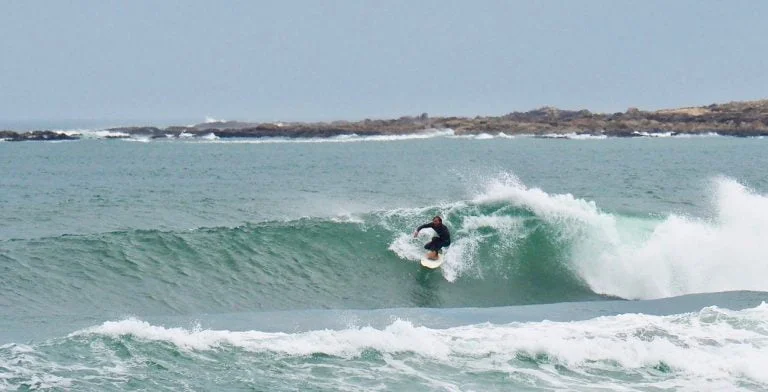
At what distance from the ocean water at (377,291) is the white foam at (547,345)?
0.04m

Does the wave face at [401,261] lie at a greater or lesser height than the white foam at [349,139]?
greater

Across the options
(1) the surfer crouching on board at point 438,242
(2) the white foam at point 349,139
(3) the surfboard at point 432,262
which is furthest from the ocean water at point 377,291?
(2) the white foam at point 349,139

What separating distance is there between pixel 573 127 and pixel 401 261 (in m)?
92.0

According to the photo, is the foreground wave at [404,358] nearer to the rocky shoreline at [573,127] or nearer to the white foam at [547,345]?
the white foam at [547,345]

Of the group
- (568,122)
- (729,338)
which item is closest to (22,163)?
(729,338)

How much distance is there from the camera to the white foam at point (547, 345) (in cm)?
1210

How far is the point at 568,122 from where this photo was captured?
114 m

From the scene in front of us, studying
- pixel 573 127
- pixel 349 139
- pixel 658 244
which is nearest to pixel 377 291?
pixel 658 244

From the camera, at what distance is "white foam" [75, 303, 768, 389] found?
39.7 ft

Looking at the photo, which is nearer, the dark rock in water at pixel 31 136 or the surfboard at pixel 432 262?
the surfboard at pixel 432 262

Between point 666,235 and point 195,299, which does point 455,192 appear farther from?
point 195,299

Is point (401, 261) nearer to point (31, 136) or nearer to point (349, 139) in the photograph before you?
point (349, 139)

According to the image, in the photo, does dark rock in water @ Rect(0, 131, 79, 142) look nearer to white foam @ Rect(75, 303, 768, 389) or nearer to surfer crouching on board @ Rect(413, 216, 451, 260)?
surfer crouching on board @ Rect(413, 216, 451, 260)

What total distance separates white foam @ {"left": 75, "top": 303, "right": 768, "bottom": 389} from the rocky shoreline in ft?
290
